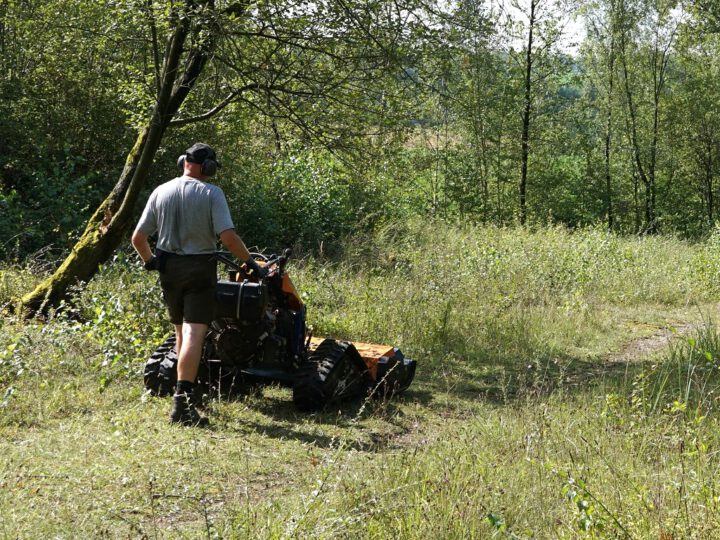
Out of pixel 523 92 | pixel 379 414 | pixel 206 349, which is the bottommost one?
pixel 379 414

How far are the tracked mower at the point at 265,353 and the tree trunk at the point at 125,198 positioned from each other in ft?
8.85

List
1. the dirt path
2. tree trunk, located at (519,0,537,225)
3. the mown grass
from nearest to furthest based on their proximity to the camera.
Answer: the mown grass, the dirt path, tree trunk, located at (519,0,537,225)

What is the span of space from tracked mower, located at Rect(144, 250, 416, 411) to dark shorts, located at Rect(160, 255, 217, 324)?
0.48 feet

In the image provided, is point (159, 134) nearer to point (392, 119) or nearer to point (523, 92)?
point (392, 119)

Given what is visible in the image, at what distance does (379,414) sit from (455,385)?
1228 mm

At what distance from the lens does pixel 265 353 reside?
6.62 m

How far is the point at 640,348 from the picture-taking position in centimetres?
996

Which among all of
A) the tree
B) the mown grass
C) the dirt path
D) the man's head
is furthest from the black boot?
the dirt path

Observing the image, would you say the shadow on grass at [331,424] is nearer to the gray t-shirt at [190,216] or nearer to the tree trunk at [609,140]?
the gray t-shirt at [190,216]

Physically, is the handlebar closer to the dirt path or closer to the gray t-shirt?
the gray t-shirt

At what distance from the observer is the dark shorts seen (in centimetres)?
607

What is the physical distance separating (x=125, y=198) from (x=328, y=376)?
3.77 meters

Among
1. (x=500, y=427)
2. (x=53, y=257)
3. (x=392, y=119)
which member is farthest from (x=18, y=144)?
(x=500, y=427)

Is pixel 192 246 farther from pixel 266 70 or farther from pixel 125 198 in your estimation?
pixel 125 198
